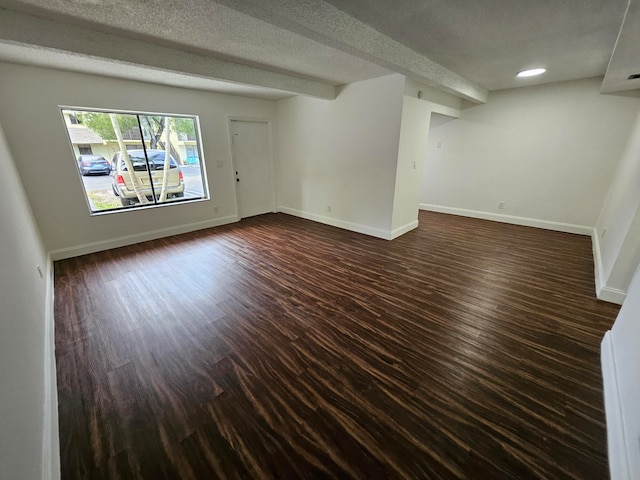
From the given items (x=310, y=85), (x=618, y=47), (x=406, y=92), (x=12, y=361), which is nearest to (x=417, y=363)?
(x=12, y=361)

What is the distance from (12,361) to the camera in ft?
3.62

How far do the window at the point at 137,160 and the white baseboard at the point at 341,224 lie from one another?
1.86 metres

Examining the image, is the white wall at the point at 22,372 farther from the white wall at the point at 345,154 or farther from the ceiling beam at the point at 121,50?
the white wall at the point at 345,154

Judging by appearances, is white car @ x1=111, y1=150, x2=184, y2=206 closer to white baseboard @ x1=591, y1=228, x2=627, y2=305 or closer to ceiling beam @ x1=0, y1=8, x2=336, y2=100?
ceiling beam @ x1=0, y1=8, x2=336, y2=100

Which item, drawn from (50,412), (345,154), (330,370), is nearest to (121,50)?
(50,412)

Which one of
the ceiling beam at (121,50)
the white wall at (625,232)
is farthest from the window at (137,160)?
the white wall at (625,232)

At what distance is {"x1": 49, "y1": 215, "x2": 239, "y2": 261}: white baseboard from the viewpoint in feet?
11.7

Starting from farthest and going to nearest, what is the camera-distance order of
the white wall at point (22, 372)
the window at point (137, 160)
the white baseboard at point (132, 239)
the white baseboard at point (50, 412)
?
the window at point (137, 160) → the white baseboard at point (132, 239) → the white baseboard at point (50, 412) → the white wall at point (22, 372)

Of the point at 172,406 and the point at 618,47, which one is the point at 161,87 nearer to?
the point at 172,406

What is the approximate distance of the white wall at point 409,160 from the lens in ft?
12.5

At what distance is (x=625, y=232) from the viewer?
244 centimetres

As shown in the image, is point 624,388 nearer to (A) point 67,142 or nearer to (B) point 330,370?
(B) point 330,370

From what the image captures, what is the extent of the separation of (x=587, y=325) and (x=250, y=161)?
18.0ft

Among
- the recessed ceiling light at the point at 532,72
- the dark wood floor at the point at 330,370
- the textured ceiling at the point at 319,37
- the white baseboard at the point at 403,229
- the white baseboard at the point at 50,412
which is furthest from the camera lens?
the white baseboard at the point at 403,229
